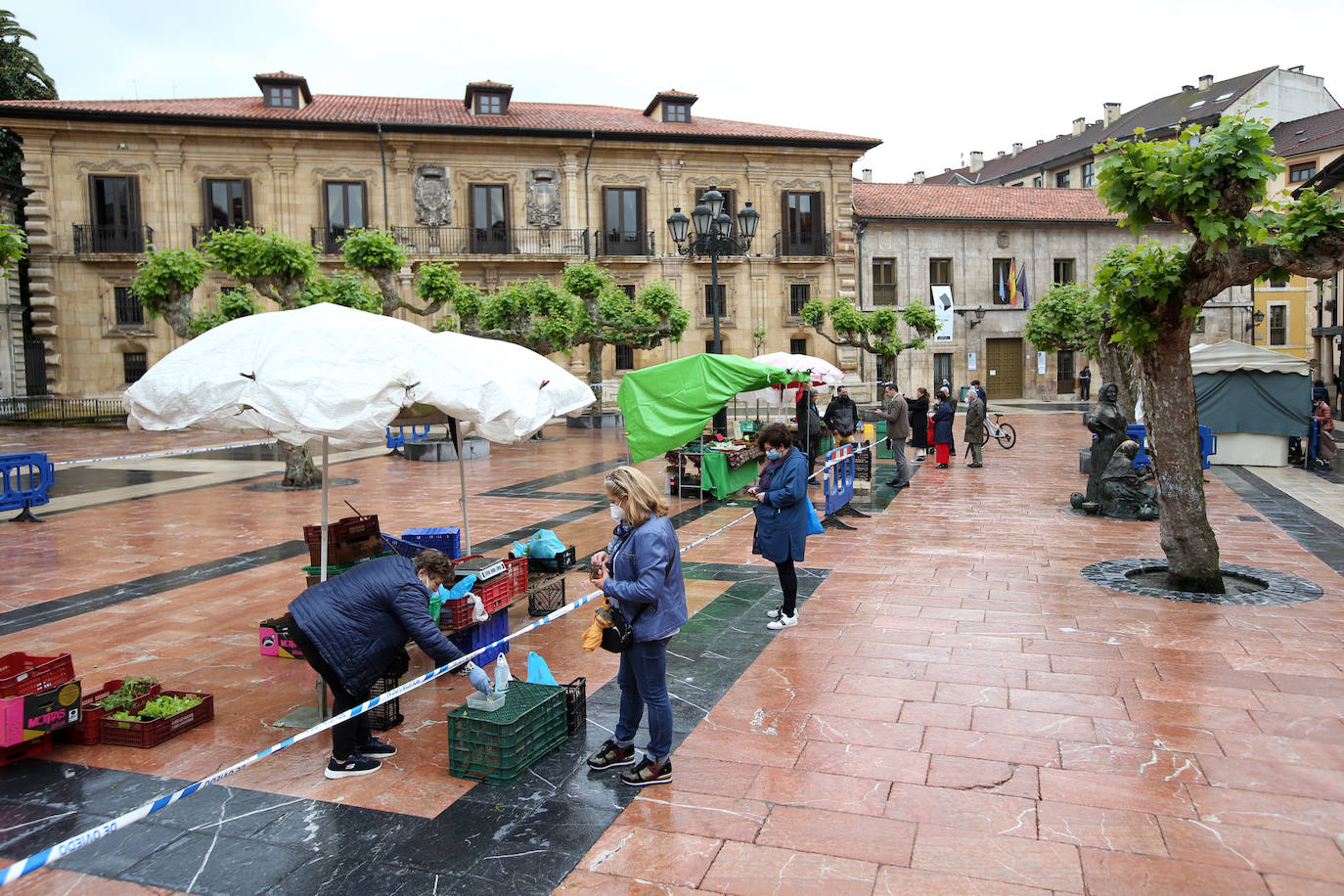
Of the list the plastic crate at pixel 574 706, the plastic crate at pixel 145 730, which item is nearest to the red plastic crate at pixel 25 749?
the plastic crate at pixel 145 730

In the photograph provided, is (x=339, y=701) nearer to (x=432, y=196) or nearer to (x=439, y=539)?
(x=439, y=539)

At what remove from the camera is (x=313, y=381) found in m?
4.74

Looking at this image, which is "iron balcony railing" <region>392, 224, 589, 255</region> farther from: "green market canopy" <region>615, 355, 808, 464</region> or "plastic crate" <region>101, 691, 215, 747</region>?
"plastic crate" <region>101, 691, 215, 747</region>

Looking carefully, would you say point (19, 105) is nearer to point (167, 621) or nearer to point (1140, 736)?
point (167, 621)

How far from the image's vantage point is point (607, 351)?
3453cm

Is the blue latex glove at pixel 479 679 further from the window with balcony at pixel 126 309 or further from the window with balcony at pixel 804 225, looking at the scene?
the window with balcony at pixel 804 225

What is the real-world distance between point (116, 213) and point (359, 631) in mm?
32275

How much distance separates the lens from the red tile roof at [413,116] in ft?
96.7

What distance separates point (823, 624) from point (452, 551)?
2990mm

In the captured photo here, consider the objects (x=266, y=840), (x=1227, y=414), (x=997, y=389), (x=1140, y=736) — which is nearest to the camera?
(x=266, y=840)

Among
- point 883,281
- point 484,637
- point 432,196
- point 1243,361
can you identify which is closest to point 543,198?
point 432,196

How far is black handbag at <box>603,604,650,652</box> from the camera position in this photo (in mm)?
4328

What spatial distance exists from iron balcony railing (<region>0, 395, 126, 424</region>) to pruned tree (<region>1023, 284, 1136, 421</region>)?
89.9 feet

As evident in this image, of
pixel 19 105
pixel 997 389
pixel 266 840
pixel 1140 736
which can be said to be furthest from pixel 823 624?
pixel 997 389
